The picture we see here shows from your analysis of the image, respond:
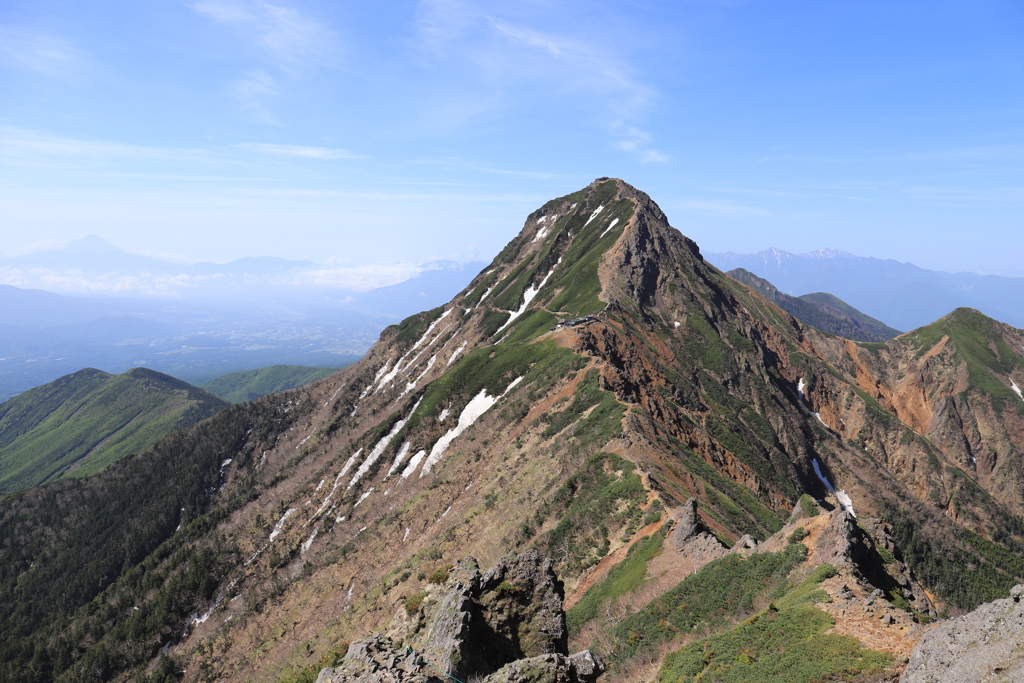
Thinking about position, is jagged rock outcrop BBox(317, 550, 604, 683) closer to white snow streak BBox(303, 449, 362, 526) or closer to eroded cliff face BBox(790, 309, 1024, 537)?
white snow streak BBox(303, 449, 362, 526)

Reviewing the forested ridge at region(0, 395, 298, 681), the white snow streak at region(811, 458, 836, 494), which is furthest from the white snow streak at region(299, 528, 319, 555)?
the white snow streak at region(811, 458, 836, 494)

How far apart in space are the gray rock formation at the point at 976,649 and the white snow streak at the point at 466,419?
195 feet

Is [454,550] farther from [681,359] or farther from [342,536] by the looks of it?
[681,359]

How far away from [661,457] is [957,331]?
491 feet

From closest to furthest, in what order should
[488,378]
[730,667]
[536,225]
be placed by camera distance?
[730,667], [488,378], [536,225]

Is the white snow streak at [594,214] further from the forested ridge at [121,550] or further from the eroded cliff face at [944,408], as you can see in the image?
the forested ridge at [121,550]

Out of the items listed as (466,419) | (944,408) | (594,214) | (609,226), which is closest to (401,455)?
(466,419)

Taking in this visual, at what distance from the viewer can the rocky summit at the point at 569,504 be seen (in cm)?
2130

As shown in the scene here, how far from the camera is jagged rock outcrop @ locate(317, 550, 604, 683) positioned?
15.1 metres

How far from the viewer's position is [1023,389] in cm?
12625

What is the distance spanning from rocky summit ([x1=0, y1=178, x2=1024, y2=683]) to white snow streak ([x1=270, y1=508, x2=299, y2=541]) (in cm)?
181

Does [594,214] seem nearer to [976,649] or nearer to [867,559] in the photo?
[867,559]

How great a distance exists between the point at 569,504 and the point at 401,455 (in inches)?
1967

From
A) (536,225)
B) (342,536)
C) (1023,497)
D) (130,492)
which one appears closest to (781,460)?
(342,536)
